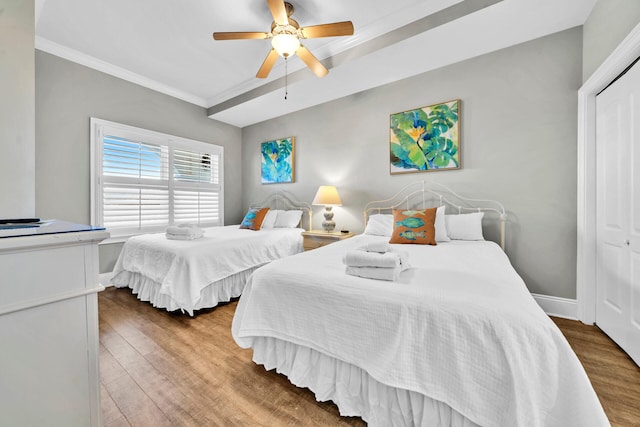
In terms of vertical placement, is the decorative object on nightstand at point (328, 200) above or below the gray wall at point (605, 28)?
below

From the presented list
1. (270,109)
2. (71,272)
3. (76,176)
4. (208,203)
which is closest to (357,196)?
(270,109)

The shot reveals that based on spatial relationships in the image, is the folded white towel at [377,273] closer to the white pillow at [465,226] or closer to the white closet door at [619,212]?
the white pillow at [465,226]

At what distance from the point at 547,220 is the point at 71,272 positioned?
335 centimetres

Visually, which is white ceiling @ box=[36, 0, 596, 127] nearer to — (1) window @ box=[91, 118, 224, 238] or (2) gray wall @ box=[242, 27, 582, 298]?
(2) gray wall @ box=[242, 27, 582, 298]

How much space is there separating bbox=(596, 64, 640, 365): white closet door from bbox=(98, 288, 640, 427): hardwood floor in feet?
0.78

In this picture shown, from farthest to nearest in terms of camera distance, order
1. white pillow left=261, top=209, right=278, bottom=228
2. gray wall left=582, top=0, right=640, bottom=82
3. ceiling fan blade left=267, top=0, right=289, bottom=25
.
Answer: white pillow left=261, top=209, right=278, bottom=228 → ceiling fan blade left=267, top=0, right=289, bottom=25 → gray wall left=582, top=0, right=640, bottom=82

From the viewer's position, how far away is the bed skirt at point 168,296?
250cm

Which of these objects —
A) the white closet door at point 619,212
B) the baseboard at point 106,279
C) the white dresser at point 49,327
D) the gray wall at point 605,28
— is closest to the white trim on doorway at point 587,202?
the white closet door at point 619,212

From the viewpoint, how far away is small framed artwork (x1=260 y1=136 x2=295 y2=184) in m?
4.28

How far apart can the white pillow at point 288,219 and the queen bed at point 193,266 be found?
0.42 metres

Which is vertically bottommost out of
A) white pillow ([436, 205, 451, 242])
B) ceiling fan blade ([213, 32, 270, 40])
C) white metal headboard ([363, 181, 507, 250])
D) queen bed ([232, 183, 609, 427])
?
queen bed ([232, 183, 609, 427])

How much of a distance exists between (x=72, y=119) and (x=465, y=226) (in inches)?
178

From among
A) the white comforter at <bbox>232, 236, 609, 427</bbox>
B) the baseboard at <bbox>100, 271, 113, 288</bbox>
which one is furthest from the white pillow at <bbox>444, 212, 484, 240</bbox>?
the baseboard at <bbox>100, 271, 113, 288</bbox>

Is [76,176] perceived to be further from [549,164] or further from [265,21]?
[549,164]
